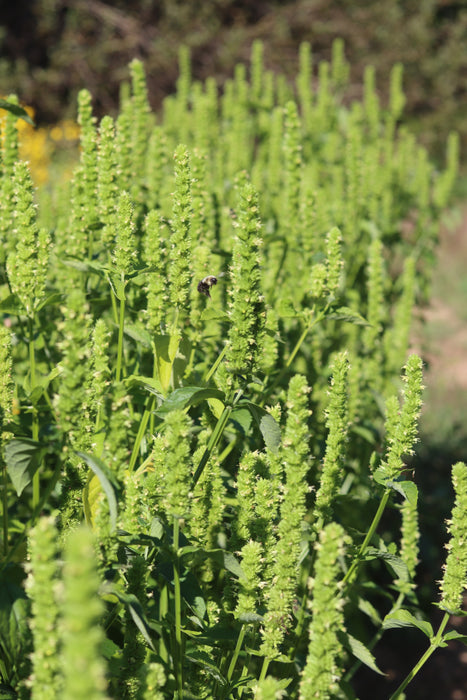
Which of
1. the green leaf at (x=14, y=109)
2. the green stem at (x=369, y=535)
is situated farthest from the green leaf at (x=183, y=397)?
the green leaf at (x=14, y=109)

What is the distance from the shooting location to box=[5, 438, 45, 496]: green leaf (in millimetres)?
1261

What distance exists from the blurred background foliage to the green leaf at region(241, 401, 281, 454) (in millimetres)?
10829

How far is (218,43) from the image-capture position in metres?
12.3

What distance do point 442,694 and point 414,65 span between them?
11.4m

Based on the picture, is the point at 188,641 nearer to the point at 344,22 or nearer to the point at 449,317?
the point at 449,317

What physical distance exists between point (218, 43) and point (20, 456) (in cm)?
1217

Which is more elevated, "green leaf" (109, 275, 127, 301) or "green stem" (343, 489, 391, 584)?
"green leaf" (109, 275, 127, 301)

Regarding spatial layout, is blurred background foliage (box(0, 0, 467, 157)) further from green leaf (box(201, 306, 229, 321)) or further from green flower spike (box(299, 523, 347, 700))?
green flower spike (box(299, 523, 347, 700))

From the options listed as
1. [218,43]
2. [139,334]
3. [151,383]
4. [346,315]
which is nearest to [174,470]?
[151,383]

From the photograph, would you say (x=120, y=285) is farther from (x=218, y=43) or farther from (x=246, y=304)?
(x=218, y=43)

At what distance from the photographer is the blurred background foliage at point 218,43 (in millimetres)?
11781

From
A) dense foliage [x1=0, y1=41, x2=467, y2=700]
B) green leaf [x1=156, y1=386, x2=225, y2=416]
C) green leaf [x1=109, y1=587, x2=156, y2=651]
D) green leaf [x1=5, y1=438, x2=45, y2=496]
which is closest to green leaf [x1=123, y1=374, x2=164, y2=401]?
dense foliage [x1=0, y1=41, x2=467, y2=700]

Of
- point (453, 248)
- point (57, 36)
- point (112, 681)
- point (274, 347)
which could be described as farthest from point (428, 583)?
point (57, 36)

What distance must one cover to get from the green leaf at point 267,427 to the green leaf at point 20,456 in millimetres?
386
